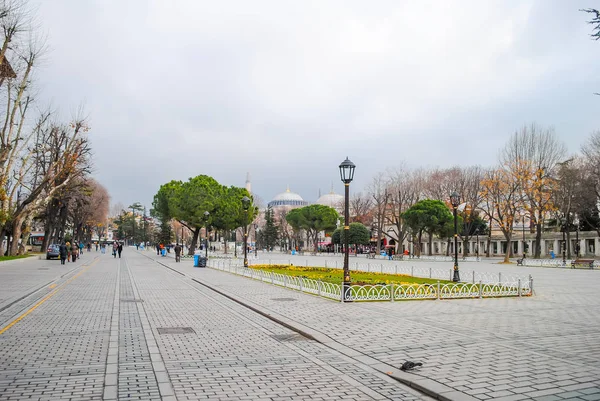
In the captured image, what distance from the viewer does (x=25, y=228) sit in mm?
45469

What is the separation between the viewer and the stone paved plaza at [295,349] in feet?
19.4

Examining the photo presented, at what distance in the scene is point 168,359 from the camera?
7422 mm

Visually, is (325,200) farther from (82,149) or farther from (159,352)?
(159,352)

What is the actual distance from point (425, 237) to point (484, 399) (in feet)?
289

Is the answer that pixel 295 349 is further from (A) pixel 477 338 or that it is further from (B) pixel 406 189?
(B) pixel 406 189

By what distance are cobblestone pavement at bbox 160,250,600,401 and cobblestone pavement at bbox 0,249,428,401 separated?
674mm

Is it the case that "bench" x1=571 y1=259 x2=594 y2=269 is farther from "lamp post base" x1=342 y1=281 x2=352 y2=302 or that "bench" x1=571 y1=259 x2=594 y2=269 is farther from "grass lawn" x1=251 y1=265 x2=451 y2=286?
"lamp post base" x1=342 y1=281 x2=352 y2=302

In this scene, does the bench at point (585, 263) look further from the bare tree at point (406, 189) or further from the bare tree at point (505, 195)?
the bare tree at point (406, 189)

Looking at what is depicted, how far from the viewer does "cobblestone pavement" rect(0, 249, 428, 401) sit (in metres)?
5.84

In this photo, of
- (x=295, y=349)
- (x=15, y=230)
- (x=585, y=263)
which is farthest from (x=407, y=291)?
(x=15, y=230)

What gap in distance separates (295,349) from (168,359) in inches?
83.0

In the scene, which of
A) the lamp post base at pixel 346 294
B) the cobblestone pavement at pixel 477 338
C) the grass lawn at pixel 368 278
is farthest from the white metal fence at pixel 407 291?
the grass lawn at pixel 368 278

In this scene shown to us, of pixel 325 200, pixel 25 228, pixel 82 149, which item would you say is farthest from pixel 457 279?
pixel 325 200

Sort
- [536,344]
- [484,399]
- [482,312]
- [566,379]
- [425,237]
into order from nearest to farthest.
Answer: [484,399]
[566,379]
[536,344]
[482,312]
[425,237]
